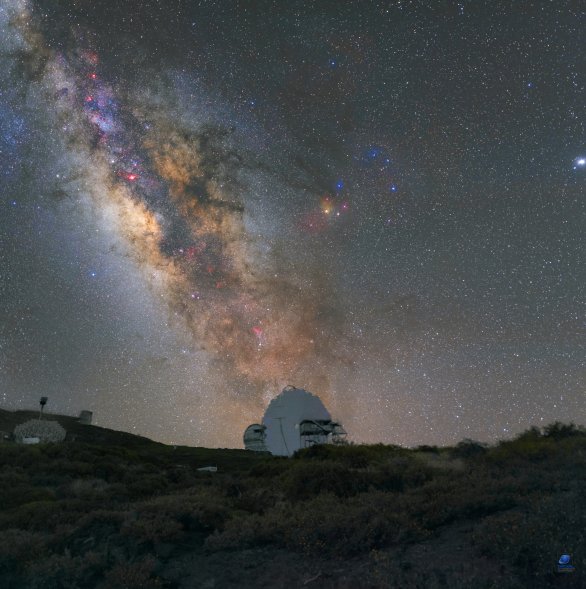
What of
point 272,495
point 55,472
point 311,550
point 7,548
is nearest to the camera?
point 311,550

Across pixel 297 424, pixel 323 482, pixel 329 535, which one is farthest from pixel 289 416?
pixel 329 535

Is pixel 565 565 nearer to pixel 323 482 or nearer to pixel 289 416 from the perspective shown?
pixel 323 482

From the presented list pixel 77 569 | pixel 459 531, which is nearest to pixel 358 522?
pixel 459 531

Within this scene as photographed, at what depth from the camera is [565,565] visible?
7188mm

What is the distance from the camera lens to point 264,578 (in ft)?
27.3

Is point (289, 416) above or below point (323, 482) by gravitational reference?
above

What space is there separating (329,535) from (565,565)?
13.1 feet

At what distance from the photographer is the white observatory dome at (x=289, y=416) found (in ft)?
135

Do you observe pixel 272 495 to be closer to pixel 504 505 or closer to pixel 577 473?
pixel 504 505

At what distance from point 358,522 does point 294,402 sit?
107 feet

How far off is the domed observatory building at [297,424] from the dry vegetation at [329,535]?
2613cm

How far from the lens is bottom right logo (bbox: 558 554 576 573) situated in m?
7.10

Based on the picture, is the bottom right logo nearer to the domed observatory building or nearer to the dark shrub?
the dark shrub

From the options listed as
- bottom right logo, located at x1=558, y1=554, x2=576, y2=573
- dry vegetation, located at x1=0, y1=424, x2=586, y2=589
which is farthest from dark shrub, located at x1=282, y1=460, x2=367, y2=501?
bottom right logo, located at x1=558, y1=554, x2=576, y2=573
